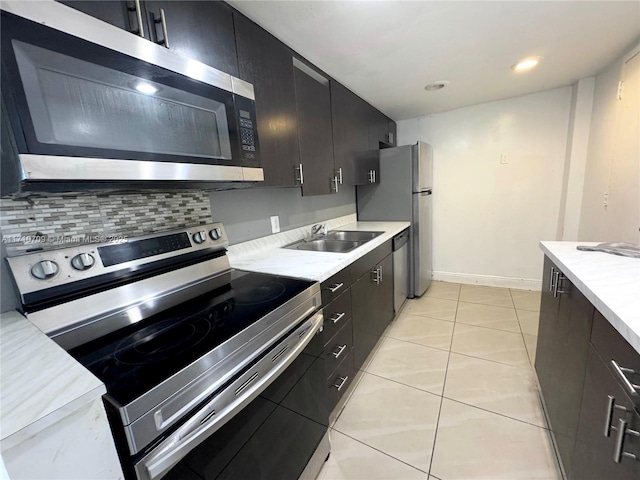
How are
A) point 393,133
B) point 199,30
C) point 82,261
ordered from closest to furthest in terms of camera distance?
point 82,261 → point 199,30 → point 393,133

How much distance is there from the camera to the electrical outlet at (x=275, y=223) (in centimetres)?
194

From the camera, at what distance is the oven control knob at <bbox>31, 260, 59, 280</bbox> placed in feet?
2.67

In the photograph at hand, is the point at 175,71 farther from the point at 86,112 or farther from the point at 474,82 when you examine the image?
the point at 474,82

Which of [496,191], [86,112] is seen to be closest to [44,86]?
[86,112]

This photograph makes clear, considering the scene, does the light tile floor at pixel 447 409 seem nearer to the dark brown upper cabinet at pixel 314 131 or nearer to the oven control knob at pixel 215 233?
the oven control knob at pixel 215 233

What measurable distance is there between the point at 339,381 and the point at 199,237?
109cm

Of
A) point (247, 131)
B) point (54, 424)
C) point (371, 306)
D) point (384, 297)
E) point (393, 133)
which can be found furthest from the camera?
point (393, 133)

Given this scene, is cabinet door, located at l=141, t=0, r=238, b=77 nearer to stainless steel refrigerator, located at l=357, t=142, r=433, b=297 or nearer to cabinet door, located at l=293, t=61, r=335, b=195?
cabinet door, located at l=293, t=61, r=335, b=195

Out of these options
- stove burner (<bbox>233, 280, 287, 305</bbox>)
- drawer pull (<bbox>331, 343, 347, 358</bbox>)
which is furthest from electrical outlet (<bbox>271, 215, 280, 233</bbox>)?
drawer pull (<bbox>331, 343, 347, 358</bbox>)

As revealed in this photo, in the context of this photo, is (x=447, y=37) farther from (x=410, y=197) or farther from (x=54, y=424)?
(x=54, y=424)

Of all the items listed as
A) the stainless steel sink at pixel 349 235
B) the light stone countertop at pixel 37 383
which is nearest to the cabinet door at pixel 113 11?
the light stone countertop at pixel 37 383

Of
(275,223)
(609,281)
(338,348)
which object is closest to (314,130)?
(275,223)

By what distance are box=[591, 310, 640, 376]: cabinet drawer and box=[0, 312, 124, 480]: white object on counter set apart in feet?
3.95

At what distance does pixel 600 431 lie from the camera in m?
0.82
